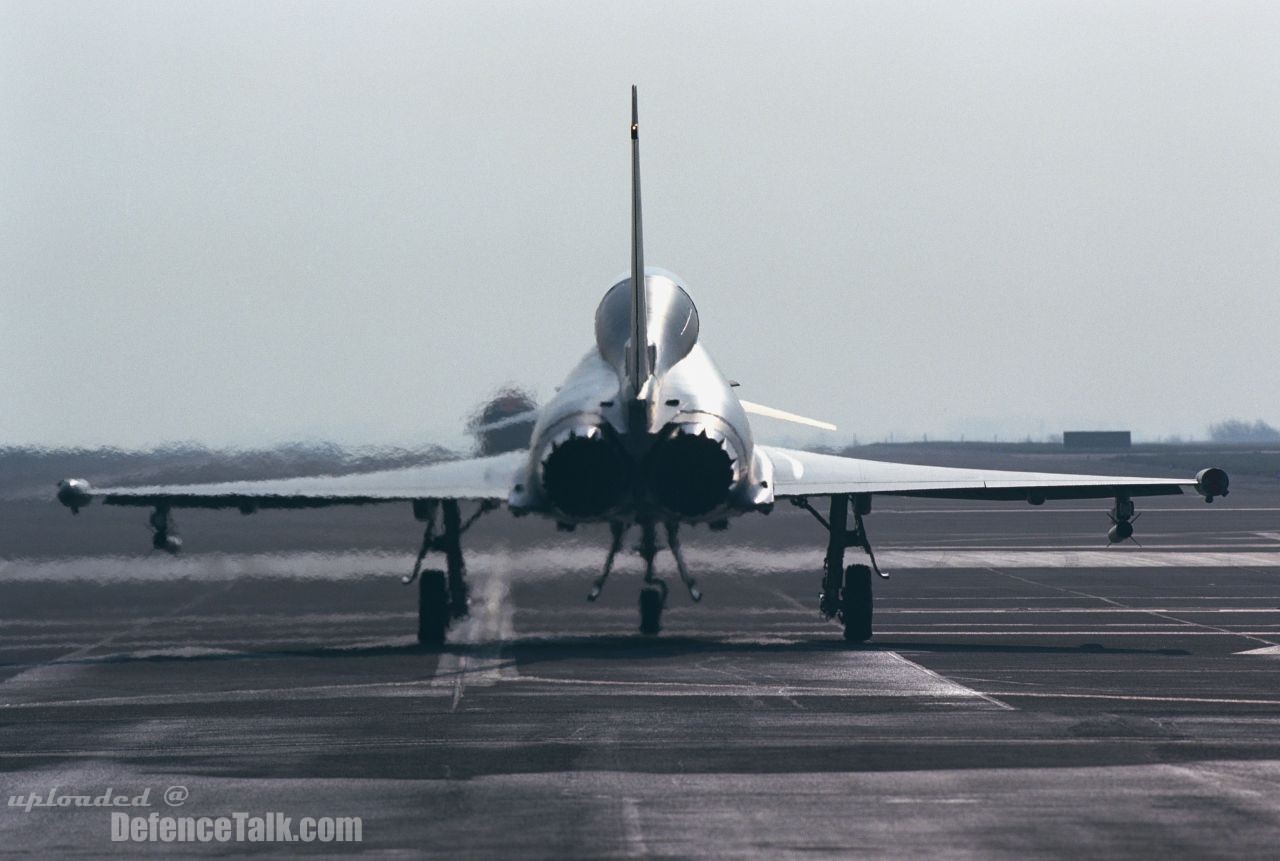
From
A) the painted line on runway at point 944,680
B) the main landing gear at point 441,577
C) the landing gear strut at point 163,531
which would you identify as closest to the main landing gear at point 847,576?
the painted line on runway at point 944,680

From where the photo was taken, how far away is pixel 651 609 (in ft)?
88.4

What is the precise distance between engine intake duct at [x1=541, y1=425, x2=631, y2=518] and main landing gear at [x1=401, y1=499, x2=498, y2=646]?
330cm

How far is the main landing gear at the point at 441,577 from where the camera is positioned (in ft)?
83.7

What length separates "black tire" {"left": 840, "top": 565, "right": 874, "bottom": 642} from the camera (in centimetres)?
2539

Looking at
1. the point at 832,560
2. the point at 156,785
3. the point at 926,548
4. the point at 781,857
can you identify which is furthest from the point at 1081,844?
the point at 926,548

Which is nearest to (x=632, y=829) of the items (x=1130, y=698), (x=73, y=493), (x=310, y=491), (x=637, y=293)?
(x=1130, y=698)

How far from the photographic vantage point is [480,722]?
1758 cm

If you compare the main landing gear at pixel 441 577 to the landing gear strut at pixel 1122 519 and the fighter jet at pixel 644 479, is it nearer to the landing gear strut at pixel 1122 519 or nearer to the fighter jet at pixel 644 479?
the fighter jet at pixel 644 479

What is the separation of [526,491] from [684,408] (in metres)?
2.45

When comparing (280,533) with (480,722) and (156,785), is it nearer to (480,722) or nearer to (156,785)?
(480,722)

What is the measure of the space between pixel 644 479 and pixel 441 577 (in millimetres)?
4379

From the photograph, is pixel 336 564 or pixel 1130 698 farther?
pixel 336 564

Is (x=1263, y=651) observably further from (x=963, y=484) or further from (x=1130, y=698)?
(x=1130, y=698)

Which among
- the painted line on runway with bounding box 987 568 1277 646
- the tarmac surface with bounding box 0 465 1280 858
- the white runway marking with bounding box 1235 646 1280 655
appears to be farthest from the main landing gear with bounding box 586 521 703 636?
the painted line on runway with bounding box 987 568 1277 646
